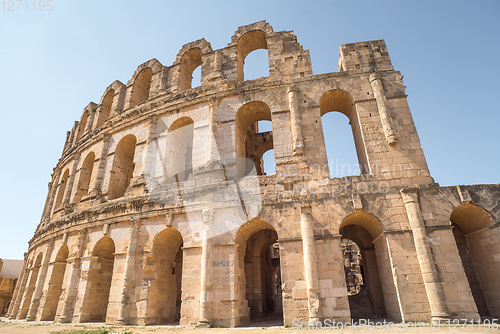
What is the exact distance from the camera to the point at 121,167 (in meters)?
15.2

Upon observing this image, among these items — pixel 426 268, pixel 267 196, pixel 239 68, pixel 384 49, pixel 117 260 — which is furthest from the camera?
pixel 239 68

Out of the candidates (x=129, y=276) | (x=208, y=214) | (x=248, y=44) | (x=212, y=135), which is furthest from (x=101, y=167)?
(x=248, y=44)

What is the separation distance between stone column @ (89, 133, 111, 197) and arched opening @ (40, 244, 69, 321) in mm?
3002

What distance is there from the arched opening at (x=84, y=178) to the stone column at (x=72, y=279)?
383 centimetres

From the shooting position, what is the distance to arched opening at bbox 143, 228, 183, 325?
1046 centimetres

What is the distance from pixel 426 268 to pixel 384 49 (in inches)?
375

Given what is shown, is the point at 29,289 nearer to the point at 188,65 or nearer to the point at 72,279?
the point at 72,279

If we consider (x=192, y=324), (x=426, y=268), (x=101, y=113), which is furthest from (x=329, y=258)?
(x=101, y=113)

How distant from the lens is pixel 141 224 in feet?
37.7

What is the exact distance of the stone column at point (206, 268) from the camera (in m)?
9.11

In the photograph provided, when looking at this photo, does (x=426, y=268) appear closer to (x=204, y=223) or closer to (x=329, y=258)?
(x=329, y=258)

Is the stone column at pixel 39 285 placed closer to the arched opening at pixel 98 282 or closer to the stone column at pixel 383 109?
the arched opening at pixel 98 282

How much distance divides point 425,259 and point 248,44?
13.2 m

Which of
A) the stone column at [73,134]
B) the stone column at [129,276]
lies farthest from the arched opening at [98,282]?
the stone column at [73,134]
